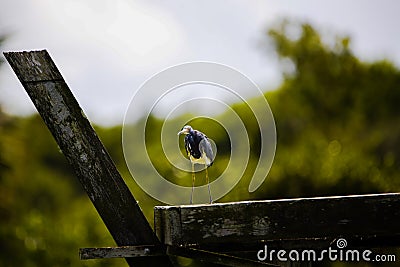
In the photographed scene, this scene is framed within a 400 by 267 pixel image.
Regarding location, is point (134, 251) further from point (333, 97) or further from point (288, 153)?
point (333, 97)

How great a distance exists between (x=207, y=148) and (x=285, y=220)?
2.82 ft

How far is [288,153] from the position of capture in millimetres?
19562

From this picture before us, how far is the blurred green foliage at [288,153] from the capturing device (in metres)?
15.8

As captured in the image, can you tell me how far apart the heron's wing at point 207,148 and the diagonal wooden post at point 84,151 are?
66cm

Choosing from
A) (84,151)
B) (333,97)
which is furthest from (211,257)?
(333,97)

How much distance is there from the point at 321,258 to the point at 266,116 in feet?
2.03

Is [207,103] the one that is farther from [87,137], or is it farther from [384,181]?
[384,181]

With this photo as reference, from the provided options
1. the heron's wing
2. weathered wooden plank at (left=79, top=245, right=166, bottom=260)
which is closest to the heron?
the heron's wing

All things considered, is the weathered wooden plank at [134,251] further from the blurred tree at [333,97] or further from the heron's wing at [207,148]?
the blurred tree at [333,97]

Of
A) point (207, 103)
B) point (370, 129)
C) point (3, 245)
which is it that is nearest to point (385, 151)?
point (370, 129)

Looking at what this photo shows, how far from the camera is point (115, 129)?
1254 inches

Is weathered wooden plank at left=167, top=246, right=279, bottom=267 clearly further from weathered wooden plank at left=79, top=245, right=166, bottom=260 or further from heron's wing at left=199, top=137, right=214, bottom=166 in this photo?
heron's wing at left=199, top=137, right=214, bottom=166

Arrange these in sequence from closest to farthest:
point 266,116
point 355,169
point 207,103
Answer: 1. point 266,116
2. point 207,103
3. point 355,169

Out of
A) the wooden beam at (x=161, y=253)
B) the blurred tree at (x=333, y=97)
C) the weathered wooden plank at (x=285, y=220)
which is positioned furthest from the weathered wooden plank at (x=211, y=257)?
the blurred tree at (x=333, y=97)
